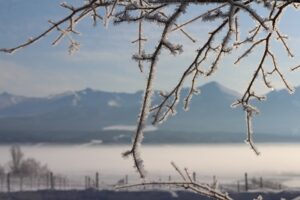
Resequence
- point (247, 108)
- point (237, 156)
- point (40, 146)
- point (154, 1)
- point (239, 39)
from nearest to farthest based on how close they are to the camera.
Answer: point (154, 1)
point (247, 108)
point (239, 39)
point (237, 156)
point (40, 146)

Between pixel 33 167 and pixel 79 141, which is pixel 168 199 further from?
pixel 79 141

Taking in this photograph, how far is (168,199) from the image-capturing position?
2822cm

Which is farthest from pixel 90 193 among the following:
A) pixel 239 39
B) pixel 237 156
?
pixel 237 156

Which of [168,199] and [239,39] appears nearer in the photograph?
[239,39]

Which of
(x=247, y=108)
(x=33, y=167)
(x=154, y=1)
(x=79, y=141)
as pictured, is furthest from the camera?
(x=79, y=141)

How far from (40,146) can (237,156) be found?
51035 millimetres

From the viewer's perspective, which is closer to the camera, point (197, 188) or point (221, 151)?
point (197, 188)

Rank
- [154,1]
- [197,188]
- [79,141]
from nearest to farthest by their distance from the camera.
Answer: [154,1], [197,188], [79,141]

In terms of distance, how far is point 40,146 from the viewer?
17288cm

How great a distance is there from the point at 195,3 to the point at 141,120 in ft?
0.81

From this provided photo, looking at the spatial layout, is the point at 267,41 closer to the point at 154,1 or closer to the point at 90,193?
the point at 154,1

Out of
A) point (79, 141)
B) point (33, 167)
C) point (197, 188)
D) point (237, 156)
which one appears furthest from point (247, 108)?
point (79, 141)

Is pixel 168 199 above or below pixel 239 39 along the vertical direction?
below

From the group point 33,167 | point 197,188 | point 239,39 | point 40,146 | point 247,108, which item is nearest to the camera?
point 197,188
